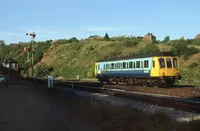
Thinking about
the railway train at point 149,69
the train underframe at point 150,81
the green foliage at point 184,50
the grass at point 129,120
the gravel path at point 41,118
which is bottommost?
the gravel path at point 41,118

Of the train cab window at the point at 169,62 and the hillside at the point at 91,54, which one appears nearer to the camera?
the train cab window at the point at 169,62

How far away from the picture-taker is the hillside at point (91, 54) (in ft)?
175

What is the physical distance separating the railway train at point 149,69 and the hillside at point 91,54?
28.4 feet

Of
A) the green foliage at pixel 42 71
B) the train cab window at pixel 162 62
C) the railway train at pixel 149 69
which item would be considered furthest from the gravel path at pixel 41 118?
the green foliage at pixel 42 71

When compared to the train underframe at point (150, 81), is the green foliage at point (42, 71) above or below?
above

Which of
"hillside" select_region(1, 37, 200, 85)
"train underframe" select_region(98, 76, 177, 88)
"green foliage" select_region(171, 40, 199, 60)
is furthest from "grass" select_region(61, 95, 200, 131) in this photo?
"green foliage" select_region(171, 40, 199, 60)

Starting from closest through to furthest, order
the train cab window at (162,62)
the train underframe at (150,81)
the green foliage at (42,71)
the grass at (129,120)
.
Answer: the grass at (129,120) < the train underframe at (150,81) < the train cab window at (162,62) < the green foliage at (42,71)

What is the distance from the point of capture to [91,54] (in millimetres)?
79375

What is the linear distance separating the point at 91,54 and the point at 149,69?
162 feet

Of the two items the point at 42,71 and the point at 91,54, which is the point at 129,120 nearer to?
the point at 42,71

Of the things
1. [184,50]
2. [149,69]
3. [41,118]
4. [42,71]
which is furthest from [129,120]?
[42,71]

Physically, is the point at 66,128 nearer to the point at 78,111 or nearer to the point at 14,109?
the point at 78,111

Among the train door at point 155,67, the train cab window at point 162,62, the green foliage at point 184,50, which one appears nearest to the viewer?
the train door at point 155,67

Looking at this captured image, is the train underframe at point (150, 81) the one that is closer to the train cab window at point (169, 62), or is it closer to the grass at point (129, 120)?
the train cab window at point (169, 62)
